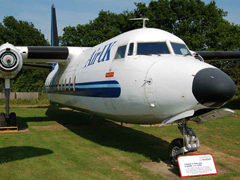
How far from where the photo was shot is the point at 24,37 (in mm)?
43656

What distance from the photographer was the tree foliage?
40.0m

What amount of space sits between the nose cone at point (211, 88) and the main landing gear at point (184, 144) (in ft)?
3.52

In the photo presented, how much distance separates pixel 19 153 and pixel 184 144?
4.44 metres

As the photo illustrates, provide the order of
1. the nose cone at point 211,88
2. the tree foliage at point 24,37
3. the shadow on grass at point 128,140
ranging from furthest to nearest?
the tree foliage at point 24,37 < the shadow on grass at point 128,140 < the nose cone at point 211,88

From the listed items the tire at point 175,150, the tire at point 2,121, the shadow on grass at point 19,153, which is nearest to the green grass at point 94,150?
the shadow on grass at point 19,153

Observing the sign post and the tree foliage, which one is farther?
the tree foliage

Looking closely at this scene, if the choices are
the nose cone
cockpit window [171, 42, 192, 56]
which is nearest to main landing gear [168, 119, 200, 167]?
the nose cone

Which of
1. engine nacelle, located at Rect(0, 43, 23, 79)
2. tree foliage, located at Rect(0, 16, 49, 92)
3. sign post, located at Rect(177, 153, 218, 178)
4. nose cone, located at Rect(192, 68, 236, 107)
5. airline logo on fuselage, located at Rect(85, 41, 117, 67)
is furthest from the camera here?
tree foliage, located at Rect(0, 16, 49, 92)

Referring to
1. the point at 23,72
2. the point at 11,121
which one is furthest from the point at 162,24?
the point at 11,121

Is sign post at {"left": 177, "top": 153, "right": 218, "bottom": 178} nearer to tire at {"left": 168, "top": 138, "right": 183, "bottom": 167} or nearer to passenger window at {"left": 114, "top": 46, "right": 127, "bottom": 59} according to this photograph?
tire at {"left": 168, "top": 138, "right": 183, "bottom": 167}

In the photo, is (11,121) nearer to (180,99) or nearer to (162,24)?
(180,99)

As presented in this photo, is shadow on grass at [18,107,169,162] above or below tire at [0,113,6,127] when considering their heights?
below

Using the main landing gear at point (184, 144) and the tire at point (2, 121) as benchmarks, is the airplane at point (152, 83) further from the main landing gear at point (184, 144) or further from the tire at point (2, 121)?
the tire at point (2, 121)

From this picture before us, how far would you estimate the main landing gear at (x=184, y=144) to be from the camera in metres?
5.62
